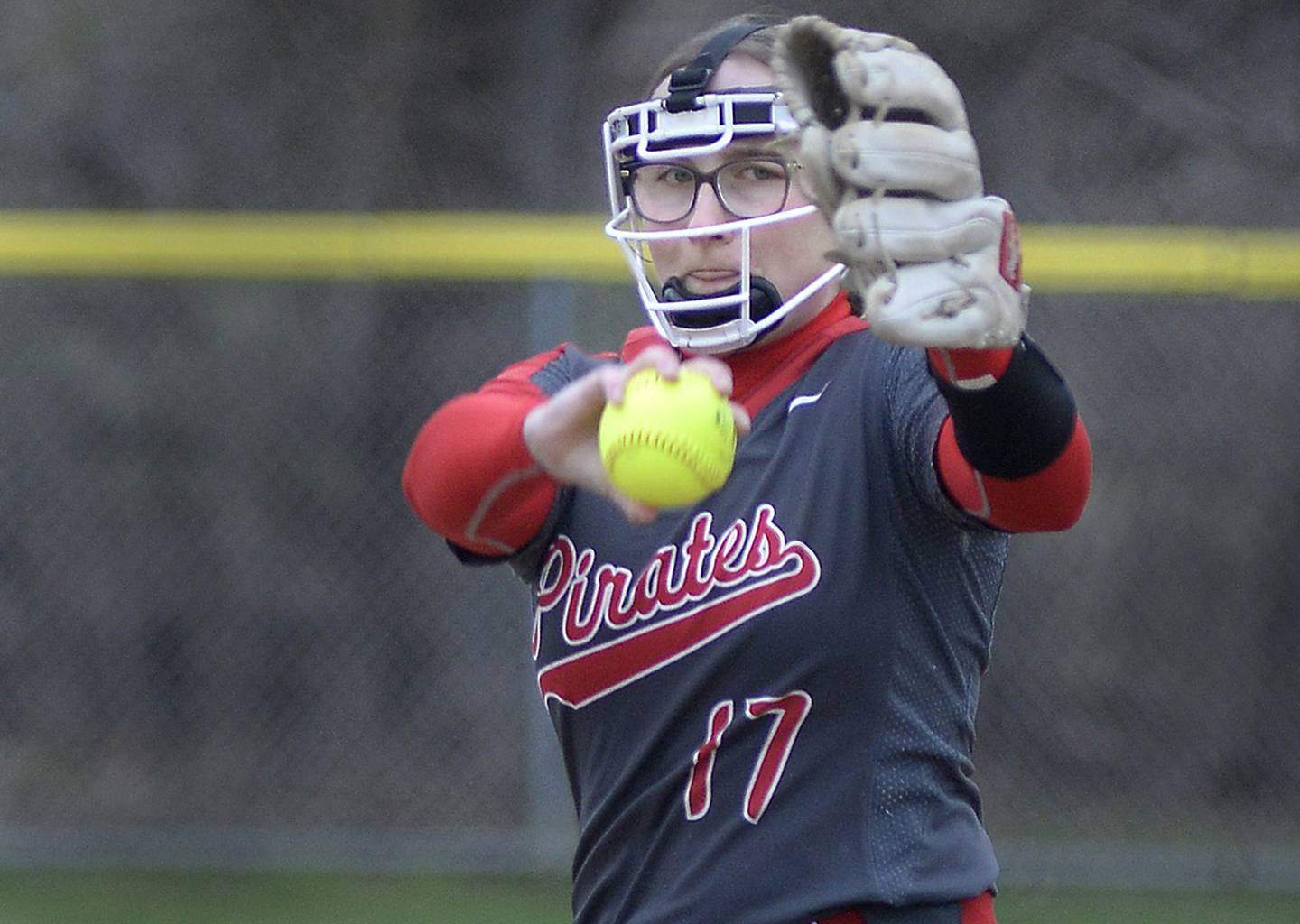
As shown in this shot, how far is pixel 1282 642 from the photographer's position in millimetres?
5383

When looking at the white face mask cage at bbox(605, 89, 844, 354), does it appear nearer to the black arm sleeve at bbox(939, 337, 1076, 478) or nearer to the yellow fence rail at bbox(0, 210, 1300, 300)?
the black arm sleeve at bbox(939, 337, 1076, 478)

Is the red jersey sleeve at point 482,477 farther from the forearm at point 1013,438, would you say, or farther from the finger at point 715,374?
the forearm at point 1013,438

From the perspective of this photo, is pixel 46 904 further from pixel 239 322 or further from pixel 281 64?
pixel 281 64

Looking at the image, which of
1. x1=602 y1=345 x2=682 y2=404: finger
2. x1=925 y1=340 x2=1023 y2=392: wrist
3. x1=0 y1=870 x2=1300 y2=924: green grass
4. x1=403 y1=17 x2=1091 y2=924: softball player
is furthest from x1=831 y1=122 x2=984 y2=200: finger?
x1=0 y1=870 x2=1300 y2=924: green grass

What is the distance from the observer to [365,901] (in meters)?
5.20

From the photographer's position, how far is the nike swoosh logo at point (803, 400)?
221 centimetres

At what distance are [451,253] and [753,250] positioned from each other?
10.5ft

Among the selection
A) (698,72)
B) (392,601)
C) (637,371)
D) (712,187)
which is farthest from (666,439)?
(392,601)

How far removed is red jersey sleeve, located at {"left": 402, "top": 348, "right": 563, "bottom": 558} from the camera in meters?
2.08

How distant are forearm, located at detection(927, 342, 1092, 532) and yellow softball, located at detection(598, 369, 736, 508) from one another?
0.77 feet

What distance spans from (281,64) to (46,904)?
9.50 ft

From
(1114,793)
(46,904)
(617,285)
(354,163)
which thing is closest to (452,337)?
(617,285)

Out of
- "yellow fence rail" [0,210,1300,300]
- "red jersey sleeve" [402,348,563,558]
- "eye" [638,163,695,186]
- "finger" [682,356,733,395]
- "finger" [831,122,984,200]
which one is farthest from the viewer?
"yellow fence rail" [0,210,1300,300]

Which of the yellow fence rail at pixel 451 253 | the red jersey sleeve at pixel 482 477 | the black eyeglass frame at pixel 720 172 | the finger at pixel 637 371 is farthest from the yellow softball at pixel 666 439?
the yellow fence rail at pixel 451 253
